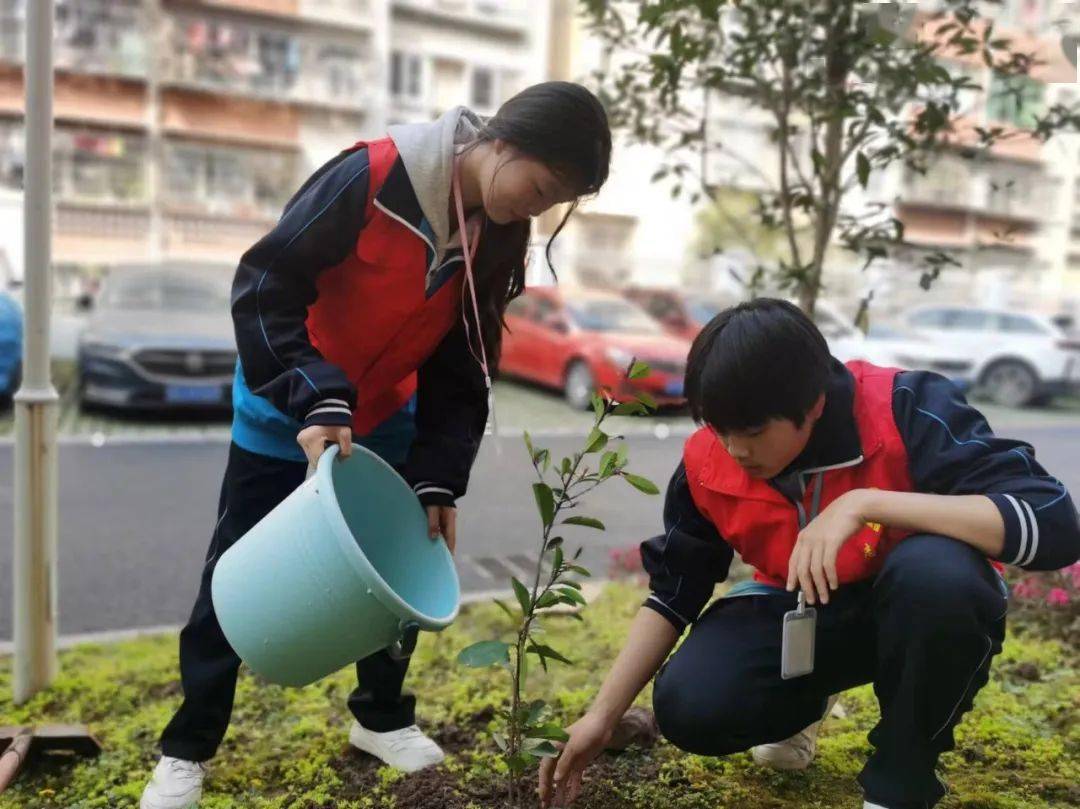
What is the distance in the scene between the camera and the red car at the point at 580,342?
1060cm

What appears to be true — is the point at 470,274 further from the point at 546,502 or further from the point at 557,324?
the point at 557,324

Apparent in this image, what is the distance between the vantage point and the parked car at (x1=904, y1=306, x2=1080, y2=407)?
524 inches

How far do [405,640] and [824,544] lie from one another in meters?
0.75

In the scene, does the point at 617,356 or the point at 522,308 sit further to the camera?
the point at 522,308

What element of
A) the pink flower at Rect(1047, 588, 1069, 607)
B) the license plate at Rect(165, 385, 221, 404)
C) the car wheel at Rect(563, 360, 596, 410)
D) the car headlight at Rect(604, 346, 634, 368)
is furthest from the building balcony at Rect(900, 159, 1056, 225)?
the pink flower at Rect(1047, 588, 1069, 607)

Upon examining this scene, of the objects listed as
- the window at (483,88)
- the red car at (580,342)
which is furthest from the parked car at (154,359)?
the window at (483,88)

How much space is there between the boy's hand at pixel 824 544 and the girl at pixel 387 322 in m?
0.69

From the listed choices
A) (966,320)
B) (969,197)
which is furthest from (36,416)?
(969,197)

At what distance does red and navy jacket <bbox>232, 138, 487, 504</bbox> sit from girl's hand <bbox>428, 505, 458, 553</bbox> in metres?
0.02

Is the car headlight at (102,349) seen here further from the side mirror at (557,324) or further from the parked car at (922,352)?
the parked car at (922,352)

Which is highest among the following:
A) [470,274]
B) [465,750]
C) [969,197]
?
[969,197]

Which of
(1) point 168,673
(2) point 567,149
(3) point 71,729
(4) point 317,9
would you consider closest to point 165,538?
(1) point 168,673

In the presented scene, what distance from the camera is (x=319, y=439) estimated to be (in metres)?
1.73

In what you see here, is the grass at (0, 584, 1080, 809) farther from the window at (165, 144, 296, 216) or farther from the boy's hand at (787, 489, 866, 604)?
the window at (165, 144, 296, 216)
